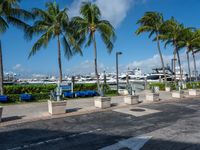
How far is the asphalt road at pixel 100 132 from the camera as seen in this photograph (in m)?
7.85

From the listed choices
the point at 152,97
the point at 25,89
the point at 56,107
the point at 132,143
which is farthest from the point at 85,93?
the point at 132,143

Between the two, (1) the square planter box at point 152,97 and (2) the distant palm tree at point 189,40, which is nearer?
(1) the square planter box at point 152,97

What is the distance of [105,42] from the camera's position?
87.2ft

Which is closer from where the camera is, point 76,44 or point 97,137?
point 97,137

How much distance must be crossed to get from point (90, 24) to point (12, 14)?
8989mm

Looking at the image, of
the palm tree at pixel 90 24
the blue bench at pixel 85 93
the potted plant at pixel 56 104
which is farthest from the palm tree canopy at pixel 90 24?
the potted plant at pixel 56 104

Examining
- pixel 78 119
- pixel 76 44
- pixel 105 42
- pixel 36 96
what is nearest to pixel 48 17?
pixel 76 44

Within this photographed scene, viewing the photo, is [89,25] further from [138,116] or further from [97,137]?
[97,137]

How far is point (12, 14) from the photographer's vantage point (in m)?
21.1

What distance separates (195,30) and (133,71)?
4979 cm

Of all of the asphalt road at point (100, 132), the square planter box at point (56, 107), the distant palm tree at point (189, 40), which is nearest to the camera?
the asphalt road at point (100, 132)

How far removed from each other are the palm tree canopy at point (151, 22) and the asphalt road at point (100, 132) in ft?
82.1

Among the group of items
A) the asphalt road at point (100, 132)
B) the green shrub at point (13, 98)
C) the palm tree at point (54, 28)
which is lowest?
the asphalt road at point (100, 132)

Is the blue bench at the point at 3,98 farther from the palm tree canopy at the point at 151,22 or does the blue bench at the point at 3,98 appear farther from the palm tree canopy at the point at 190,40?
the palm tree canopy at the point at 190,40
